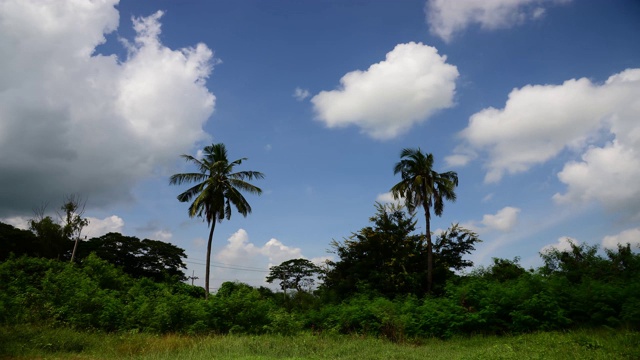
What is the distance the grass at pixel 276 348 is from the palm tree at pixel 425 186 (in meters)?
13.8

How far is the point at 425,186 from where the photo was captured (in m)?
29.5

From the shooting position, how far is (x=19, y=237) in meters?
42.7

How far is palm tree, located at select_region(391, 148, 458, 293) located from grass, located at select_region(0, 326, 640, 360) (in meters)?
13.8

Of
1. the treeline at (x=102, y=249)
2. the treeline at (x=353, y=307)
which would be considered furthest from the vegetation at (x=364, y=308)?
the treeline at (x=102, y=249)

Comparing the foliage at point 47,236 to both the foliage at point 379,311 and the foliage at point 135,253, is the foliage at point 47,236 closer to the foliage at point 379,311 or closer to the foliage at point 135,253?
the foliage at point 135,253

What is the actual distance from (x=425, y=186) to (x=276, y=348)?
18950mm

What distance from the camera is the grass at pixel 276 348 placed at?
1138 centimetres

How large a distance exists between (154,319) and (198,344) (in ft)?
15.5

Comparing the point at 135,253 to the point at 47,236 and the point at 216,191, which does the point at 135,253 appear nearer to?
the point at 47,236

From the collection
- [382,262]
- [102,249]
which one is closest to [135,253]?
[102,249]

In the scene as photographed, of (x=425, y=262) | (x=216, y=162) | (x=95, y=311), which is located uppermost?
(x=216, y=162)

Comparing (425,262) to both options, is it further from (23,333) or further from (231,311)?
(23,333)

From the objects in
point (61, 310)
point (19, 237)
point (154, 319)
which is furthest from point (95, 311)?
point (19, 237)

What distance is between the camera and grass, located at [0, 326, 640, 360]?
448 inches
